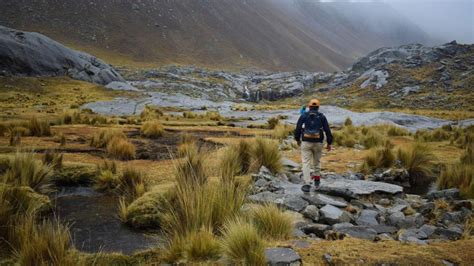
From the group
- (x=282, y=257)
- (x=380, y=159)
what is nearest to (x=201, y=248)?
(x=282, y=257)

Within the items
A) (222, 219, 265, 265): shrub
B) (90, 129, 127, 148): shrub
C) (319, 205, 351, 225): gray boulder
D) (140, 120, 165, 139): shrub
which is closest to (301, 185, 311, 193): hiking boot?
(319, 205, 351, 225): gray boulder

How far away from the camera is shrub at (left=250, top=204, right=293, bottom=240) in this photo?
4094 millimetres

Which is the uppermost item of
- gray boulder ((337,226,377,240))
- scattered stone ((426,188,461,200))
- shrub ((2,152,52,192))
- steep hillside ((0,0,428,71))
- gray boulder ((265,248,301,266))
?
steep hillside ((0,0,428,71))

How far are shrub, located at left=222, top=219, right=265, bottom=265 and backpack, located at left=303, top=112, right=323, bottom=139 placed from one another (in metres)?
4.51

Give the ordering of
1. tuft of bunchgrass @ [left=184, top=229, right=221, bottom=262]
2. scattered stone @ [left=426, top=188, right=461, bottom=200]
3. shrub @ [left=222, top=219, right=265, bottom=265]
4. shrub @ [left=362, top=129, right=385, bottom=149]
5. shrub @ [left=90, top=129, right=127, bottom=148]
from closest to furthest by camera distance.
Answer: shrub @ [left=222, top=219, right=265, bottom=265], tuft of bunchgrass @ [left=184, top=229, right=221, bottom=262], scattered stone @ [left=426, top=188, right=461, bottom=200], shrub @ [left=90, top=129, right=127, bottom=148], shrub @ [left=362, top=129, right=385, bottom=149]

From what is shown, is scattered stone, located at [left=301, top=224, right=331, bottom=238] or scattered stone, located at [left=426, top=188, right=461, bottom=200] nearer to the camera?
scattered stone, located at [left=301, top=224, right=331, bottom=238]

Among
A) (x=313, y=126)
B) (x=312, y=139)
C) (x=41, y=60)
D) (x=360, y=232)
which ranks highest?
(x=41, y=60)

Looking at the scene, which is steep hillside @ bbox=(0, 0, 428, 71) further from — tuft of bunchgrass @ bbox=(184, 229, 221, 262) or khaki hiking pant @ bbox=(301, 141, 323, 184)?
tuft of bunchgrass @ bbox=(184, 229, 221, 262)

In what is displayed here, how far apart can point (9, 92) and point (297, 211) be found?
39807mm

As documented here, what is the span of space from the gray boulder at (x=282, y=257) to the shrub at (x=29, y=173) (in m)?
4.13

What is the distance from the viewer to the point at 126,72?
259ft

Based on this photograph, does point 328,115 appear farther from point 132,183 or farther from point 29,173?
point 29,173

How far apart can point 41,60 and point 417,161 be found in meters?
49.6

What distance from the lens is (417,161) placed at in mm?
10047
